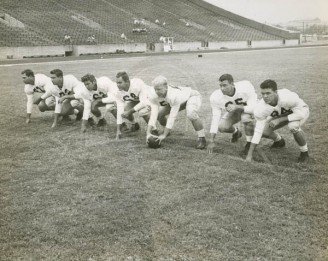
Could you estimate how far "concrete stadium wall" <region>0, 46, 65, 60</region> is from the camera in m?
31.8

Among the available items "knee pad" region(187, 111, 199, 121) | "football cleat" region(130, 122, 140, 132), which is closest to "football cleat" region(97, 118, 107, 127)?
"football cleat" region(130, 122, 140, 132)

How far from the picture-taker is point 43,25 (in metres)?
38.7

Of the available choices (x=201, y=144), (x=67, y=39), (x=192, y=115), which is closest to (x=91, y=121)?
(x=192, y=115)

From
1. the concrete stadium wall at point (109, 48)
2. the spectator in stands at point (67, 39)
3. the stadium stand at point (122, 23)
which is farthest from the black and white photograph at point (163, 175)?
the stadium stand at point (122, 23)

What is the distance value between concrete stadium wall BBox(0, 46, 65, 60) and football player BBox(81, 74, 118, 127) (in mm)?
26472

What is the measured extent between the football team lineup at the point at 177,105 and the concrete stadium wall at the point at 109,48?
2910 cm

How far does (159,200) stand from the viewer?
173 inches

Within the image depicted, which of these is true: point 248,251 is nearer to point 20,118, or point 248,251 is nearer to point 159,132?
point 159,132

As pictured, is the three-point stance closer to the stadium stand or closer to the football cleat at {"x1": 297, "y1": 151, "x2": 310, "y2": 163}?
the football cleat at {"x1": 297, "y1": 151, "x2": 310, "y2": 163}

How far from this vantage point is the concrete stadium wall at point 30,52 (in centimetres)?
3181

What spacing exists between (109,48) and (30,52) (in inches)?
325

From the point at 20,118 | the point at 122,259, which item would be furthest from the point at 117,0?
the point at 122,259

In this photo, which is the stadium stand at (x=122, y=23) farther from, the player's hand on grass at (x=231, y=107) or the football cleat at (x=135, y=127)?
the player's hand on grass at (x=231, y=107)

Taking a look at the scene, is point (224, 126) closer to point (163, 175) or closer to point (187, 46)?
point (163, 175)
